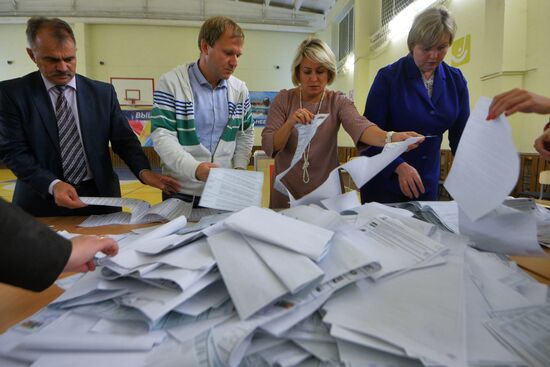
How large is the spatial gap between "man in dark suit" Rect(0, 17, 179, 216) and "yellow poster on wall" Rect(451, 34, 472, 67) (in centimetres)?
378

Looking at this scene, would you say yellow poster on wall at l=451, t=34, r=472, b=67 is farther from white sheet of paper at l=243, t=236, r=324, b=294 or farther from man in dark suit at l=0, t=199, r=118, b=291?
man in dark suit at l=0, t=199, r=118, b=291

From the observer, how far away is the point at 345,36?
24.8ft

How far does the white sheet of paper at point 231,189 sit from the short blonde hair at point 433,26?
2.71 feet

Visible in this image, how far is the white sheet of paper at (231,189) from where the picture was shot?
894mm

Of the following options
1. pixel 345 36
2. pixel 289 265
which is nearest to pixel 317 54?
pixel 289 265

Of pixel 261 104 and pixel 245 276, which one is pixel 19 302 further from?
pixel 261 104

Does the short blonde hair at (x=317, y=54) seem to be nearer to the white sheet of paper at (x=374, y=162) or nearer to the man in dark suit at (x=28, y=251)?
the white sheet of paper at (x=374, y=162)

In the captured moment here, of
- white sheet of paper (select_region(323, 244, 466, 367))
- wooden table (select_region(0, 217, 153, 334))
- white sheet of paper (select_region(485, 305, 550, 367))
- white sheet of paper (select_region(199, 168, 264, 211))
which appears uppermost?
white sheet of paper (select_region(199, 168, 264, 211))

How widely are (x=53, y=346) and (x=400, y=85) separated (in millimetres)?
1393

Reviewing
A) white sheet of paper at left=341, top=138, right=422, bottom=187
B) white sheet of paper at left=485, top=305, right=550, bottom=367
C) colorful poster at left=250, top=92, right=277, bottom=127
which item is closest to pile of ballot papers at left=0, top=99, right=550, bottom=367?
white sheet of paper at left=485, top=305, right=550, bottom=367

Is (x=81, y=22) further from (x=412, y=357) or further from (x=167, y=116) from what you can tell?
(x=412, y=357)

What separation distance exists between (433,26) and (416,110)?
1.01ft

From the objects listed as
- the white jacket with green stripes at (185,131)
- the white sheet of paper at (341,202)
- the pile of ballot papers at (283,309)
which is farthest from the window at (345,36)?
the pile of ballot papers at (283,309)

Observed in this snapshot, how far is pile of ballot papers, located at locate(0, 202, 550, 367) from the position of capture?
39 centimetres
